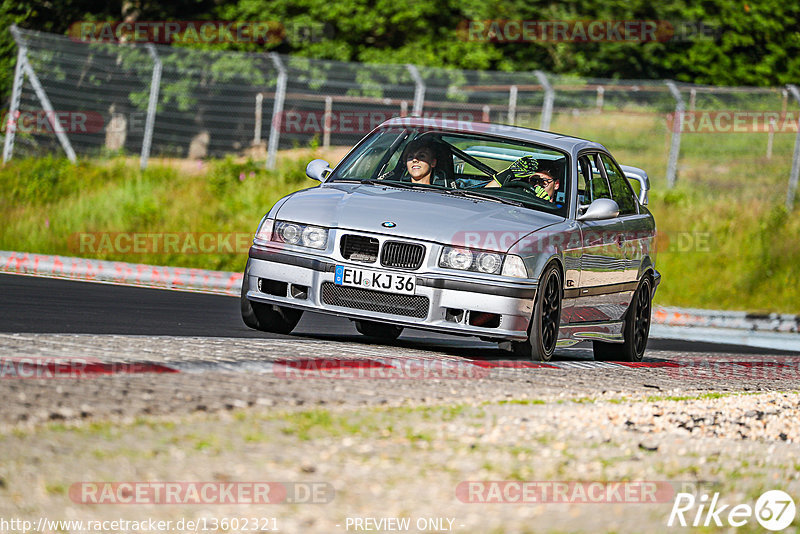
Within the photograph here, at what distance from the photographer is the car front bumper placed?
337 inches

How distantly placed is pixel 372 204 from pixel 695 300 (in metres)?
11.6

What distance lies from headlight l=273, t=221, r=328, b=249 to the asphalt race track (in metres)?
0.64

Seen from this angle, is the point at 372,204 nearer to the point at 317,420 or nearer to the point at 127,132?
the point at 317,420

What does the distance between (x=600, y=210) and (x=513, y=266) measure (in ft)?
4.25

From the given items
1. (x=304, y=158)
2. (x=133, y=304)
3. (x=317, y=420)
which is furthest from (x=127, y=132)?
(x=317, y=420)

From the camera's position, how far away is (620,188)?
11133 millimetres

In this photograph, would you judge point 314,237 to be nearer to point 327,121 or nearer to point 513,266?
point 513,266

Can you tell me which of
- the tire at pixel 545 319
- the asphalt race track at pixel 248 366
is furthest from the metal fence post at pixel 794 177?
the tire at pixel 545 319

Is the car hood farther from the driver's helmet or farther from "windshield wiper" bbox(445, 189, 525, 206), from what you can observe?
the driver's helmet

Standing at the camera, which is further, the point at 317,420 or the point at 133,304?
the point at 133,304

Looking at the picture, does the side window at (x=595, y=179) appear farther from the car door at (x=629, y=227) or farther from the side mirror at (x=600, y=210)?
the side mirror at (x=600, y=210)

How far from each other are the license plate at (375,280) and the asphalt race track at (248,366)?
0.41 m

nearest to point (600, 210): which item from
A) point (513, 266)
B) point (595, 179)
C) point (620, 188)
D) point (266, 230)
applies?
point (595, 179)

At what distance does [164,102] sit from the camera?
24.3m
